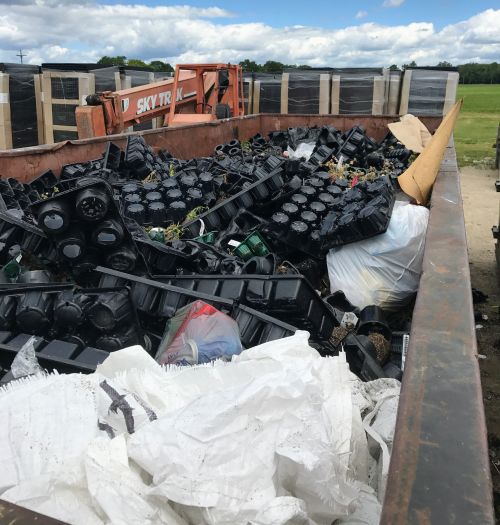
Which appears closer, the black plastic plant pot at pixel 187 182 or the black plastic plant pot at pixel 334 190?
the black plastic plant pot at pixel 187 182

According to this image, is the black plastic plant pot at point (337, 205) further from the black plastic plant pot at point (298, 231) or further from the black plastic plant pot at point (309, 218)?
the black plastic plant pot at point (298, 231)

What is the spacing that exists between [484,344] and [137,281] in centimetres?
294

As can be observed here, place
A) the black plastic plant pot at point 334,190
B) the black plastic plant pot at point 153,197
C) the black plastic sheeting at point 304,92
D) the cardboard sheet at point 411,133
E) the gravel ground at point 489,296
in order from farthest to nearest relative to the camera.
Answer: the black plastic sheeting at point 304,92 → the cardboard sheet at point 411,133 → the black plastic plant pot at point 334,190 → the black plastic plant pot at point 153,197 → the gravel ground at point 489,296

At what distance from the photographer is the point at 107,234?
8.81 ft

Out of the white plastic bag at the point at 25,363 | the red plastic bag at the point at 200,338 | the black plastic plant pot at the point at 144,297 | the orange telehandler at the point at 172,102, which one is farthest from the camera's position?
the orange telehandler at the point at 172,102

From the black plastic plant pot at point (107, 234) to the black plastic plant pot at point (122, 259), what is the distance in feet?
0.16

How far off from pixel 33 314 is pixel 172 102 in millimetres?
6145

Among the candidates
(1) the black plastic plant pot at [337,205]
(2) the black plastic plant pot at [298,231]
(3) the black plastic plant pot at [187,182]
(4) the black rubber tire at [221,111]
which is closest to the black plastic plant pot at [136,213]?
(3) the black plastic plant pot at [187,182]

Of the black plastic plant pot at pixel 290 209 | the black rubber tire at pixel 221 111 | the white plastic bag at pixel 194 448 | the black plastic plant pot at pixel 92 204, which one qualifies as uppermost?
the black rubber tire at pixel 221 111

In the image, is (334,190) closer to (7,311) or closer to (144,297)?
(144,297)

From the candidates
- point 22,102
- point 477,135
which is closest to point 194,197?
point 22,102

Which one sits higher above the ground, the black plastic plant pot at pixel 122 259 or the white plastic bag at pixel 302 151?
the white plastic bag at pixel 302 151

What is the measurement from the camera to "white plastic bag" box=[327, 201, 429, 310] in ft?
10.5

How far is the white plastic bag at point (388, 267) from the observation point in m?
3.20
